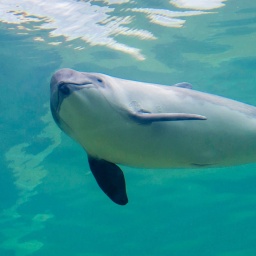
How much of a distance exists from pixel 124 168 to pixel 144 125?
1233cm

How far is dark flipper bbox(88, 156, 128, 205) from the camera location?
350 centimetres

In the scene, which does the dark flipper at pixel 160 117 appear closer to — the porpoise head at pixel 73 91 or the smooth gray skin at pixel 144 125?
the smooth gray skin at pixel 144 125

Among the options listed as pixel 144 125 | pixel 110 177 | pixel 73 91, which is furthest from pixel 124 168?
pixel 73 91

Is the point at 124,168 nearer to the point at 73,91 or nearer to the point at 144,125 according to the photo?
the point at 144,125

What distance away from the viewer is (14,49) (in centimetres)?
967

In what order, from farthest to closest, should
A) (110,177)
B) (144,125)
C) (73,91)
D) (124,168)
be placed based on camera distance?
(124,168)
(110,177)
(144,125)
(73,91)

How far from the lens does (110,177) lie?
351 centimetres

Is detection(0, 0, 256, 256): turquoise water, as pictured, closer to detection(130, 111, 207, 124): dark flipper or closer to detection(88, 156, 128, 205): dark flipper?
detection(88, 156, 128, 205): dark flipper

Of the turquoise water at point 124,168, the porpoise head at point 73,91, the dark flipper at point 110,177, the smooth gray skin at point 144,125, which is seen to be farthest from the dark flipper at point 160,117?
the turquoise water at point 124,168

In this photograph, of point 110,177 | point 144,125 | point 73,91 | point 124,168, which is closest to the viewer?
point 73,91

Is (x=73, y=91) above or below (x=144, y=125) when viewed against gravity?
above

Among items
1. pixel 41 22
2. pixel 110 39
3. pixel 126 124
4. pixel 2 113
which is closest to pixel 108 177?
pixel 126 124

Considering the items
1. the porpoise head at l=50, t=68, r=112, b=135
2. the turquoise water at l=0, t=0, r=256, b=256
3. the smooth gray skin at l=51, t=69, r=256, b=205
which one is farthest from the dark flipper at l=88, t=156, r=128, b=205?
the turquoise water at l=0, t=0, r=256, b=256

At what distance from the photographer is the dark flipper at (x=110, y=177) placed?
3502 millimetres
